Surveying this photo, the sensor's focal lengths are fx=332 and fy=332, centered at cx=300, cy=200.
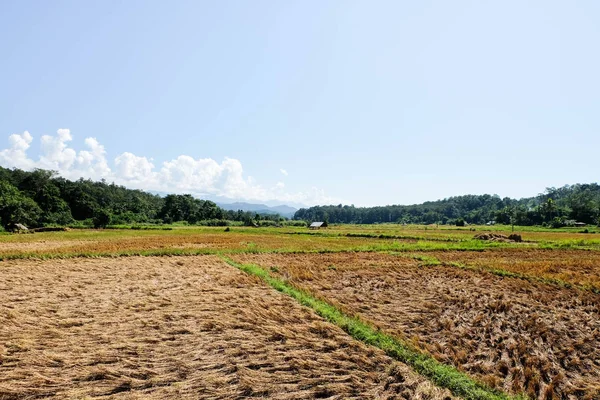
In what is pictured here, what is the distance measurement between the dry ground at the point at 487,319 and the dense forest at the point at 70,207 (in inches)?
2042

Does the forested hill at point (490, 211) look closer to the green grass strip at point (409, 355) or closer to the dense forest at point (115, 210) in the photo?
the dense forest at point (115, 210)

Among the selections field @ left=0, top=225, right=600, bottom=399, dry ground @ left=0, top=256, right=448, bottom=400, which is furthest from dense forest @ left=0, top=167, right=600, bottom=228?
dry ground @ left=0, top=256, right=448, bottom=400

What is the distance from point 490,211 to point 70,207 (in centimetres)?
11770

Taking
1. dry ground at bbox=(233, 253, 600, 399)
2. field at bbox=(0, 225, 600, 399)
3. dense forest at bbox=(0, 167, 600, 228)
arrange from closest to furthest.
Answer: field at bbox=(0, 225, 600, 399) < dry ground at bbox=(233, 253, 600, 399) < dense forest at bbox=(0, 167, 600, 228)

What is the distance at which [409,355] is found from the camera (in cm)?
624

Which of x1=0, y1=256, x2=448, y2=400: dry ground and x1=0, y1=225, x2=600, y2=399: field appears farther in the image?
x1=0, y1=225, x2=600, y2=399: field

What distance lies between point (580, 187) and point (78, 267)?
617 ft

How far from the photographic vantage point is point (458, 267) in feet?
54.4

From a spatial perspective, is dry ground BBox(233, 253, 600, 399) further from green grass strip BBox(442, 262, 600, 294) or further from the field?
green grass strip BBox(442, 262, 600, 294)

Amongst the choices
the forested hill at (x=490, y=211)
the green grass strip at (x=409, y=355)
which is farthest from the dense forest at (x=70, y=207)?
the forested hill at (x=490, y=211)

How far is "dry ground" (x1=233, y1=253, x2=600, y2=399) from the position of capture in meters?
5.86

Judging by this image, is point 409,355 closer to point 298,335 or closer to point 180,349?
point 298,335

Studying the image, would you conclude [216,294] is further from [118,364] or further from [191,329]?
[118,364]

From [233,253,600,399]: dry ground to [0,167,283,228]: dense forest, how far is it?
2042 inches
